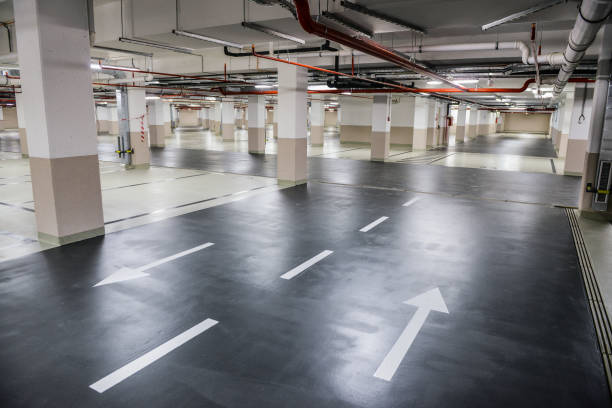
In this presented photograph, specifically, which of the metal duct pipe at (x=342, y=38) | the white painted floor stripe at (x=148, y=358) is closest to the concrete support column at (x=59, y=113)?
the metal duct pipe at (x=342, y=38)

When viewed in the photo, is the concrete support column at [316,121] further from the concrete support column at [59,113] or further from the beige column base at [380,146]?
the concrete support column at [59,113]

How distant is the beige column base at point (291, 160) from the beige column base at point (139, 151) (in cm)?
677

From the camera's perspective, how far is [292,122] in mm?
12758

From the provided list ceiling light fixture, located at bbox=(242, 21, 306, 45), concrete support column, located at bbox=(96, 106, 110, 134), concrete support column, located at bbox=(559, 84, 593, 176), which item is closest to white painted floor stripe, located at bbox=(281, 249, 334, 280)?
ceiling light fixture, located at bbox=(242, 21, 306, 45)

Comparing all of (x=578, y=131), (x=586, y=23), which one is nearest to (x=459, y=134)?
(x=578, y=131)

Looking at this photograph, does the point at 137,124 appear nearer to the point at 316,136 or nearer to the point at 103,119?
the point at 316,136

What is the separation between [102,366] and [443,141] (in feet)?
114

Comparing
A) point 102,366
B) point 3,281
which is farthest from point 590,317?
point 3,281

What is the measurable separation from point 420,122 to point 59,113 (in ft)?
77.0

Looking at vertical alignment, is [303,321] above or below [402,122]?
below

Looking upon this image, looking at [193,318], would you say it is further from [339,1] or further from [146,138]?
[146,138]

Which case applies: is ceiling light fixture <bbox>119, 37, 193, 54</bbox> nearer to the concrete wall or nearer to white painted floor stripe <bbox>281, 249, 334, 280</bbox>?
white painted floor stripe <bbox>281, 249, 334, 280</bbox>

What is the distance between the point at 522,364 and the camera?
3.78m

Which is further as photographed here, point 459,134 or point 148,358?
point 459,134
